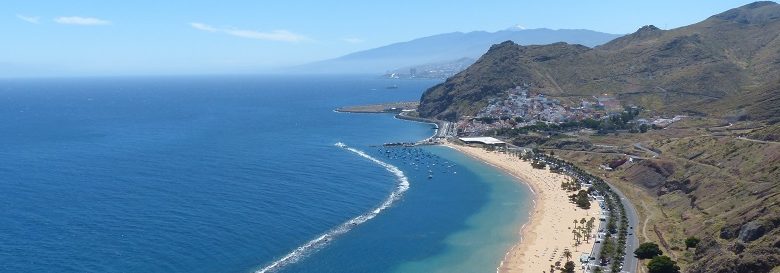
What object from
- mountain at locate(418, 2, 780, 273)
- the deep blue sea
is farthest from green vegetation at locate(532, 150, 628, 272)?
the deep blue sea

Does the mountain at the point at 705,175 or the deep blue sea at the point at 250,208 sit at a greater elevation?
the mountain at the point at 705,175

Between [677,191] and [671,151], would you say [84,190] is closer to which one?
[677,191]

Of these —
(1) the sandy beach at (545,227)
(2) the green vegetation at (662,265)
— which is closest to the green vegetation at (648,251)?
(2) the green vegetation at (662,265)

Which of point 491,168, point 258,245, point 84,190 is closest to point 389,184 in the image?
point 491,168

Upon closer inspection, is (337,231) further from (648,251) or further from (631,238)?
(648,251)

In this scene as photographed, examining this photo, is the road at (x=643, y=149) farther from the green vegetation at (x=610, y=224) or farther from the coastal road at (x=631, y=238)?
the coastal road at (x=631, y=238)

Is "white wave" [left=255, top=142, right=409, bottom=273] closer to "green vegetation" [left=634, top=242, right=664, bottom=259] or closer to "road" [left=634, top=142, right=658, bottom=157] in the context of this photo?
"green vegetation" [left=634, top=242, right=664, bottom=259]

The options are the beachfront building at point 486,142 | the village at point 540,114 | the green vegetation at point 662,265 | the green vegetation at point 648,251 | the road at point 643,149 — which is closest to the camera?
the green vegetation at point 662,265
